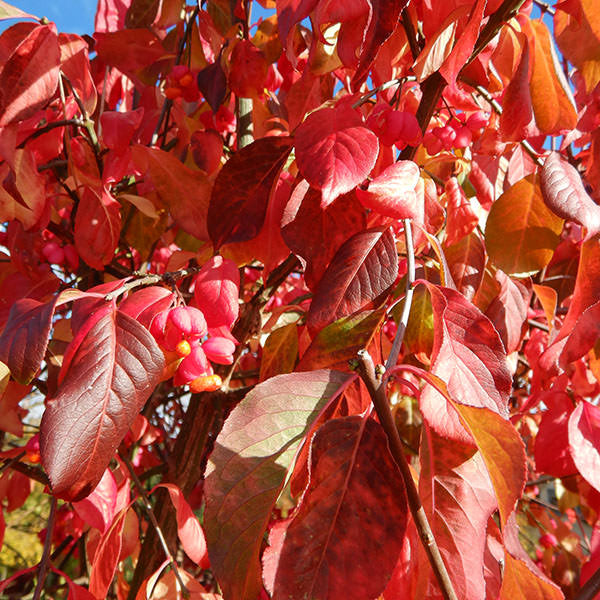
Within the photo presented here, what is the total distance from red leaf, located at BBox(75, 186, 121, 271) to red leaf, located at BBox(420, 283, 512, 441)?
50 centimetres

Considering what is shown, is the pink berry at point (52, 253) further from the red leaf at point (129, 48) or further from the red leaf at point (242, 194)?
the red leaf at point (242, 194)

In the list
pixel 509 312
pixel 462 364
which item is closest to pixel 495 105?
pixel 509 312

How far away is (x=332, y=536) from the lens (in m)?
0.38

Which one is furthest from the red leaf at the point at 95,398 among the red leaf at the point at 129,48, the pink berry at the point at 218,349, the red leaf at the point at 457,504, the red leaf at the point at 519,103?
the red leaf at the point at 129,48

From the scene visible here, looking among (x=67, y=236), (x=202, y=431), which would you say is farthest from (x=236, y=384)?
(x=67, y=236)

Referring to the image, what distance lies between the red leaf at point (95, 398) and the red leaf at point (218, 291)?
0.12 meters

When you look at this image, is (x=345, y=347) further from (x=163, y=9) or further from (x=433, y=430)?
(x=163, y=9)

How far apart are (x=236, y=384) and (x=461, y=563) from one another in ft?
4.10

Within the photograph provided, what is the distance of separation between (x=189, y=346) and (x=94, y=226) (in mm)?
310

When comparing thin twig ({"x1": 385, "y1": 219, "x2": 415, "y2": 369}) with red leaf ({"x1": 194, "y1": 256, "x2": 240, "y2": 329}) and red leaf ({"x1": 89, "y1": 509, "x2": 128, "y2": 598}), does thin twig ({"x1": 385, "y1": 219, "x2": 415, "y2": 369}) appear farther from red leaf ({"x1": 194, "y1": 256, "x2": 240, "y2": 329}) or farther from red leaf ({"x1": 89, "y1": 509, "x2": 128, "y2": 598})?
red leaf ({"x1": 89, "y1": 509, "x2": 128, "y2": 598})

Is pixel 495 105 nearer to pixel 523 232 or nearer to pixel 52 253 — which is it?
pixel 523 232

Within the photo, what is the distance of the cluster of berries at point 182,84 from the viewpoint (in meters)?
0.96

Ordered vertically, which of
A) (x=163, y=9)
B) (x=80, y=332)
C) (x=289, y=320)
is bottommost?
(x=289, y=320)

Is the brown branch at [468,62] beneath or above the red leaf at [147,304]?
above
